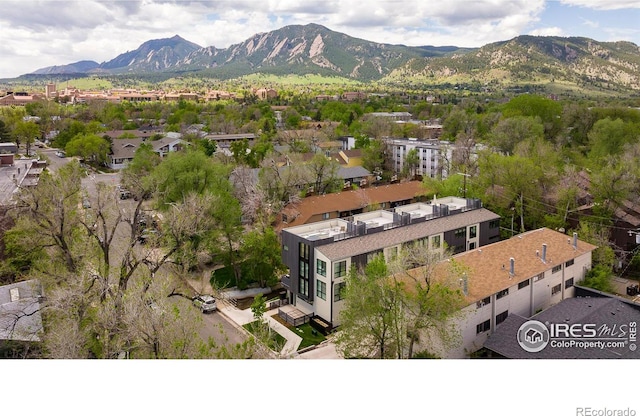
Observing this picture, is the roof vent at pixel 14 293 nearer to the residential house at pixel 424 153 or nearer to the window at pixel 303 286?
the window at pixel 303 286

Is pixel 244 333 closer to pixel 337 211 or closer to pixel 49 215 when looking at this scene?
pixel 49 215

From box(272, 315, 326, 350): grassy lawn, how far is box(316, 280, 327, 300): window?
2.32 ft

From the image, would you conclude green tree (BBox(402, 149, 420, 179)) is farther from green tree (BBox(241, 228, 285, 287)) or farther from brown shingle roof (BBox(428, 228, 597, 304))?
brown shingle roof (BBox(428, 228, 597, 304))

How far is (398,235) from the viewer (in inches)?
453

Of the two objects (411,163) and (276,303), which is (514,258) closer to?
(276,303)

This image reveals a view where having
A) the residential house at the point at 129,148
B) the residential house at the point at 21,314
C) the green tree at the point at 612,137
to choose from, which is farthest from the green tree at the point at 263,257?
the residential house at the point at 129,148

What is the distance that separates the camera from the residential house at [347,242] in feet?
34.8

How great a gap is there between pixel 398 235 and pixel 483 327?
324 centimetres

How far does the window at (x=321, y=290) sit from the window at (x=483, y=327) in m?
3.33

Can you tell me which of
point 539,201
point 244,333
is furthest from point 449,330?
point 539,201

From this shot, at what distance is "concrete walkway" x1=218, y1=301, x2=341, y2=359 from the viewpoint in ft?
30.6

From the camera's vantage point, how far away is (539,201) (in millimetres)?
15719

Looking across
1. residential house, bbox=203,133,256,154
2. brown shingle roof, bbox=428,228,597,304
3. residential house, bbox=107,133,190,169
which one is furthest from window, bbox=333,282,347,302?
residential house, bbox=203,133,256,154

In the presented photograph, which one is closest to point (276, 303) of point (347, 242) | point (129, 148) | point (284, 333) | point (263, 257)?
point (263, 257)
